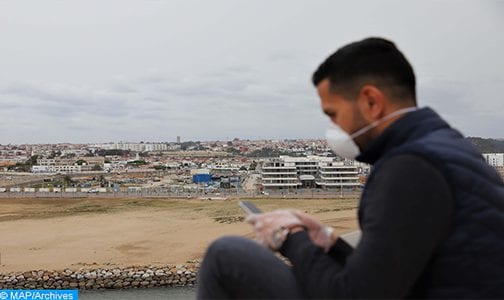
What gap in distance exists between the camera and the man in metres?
0.77

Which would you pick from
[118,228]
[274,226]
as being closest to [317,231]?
[274,226]

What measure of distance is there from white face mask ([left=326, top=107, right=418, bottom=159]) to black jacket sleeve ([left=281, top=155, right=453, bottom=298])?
165 millimetres

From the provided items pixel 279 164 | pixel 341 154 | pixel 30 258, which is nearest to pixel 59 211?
pixel 30 258

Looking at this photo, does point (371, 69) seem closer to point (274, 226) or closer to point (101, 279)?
point (274, 226)

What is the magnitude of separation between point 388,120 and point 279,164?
31507mm

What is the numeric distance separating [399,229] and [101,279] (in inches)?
473

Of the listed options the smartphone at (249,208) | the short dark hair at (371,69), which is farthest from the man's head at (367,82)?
the smartphone at (249,208)

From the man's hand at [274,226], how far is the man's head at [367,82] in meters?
0.22

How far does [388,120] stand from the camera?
3.12 ft

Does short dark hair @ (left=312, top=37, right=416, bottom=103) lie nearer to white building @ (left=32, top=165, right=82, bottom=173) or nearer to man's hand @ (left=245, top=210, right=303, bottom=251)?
man's hand @ (left=245, top=210, right=303, bottom=251)

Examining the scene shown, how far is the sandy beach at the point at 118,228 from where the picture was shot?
46.4 feet

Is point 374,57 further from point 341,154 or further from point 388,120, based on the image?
point 341,154

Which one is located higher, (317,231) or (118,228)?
(317,231)

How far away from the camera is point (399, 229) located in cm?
75
